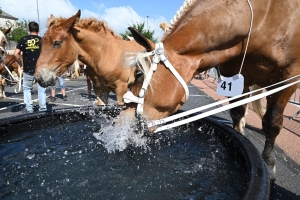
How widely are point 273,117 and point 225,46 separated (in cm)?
102

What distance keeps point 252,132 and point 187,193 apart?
330 cm

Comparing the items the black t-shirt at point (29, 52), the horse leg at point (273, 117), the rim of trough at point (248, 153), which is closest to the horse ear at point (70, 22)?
the rim of trough at point (248, 153)

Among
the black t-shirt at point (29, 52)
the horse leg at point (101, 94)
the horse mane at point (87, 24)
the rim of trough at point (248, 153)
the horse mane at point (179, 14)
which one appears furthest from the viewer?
the black t-shirt at point (29, 52)

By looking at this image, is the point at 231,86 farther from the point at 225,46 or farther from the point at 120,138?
the point at 120,138

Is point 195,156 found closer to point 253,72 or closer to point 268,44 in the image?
point 253,72

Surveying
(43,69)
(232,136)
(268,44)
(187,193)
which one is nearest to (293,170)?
(232,136)

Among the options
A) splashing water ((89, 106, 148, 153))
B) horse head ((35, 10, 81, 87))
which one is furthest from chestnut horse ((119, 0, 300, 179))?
horse head ((35, 10, 81, 87))

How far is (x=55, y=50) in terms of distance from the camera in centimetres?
372

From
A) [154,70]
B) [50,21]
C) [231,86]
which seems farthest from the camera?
[50,21]

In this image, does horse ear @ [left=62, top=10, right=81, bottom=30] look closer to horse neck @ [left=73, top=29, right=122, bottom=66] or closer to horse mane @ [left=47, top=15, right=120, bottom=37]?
horse mane @ [left=47, top=15, right=120, bottom=37]

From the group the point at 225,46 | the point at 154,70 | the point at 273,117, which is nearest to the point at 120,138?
the point at 154,70

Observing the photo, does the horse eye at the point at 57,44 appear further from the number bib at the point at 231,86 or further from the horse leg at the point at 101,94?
the number bib at the point at 231,86

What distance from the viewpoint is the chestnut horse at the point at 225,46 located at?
1945 millimetres

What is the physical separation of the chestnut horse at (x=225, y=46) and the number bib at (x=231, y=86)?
7.4 inches
